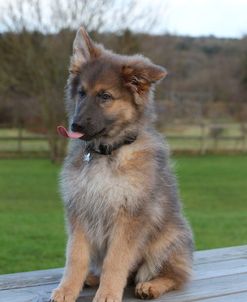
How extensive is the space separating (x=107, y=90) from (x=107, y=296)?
121cm

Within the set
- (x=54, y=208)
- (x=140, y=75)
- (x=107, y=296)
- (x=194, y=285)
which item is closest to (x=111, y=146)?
(x=140, y=75)

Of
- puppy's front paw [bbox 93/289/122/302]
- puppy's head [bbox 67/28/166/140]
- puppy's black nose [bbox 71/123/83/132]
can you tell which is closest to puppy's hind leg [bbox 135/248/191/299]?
puppy's front paw [bbox 93/289/122/302]

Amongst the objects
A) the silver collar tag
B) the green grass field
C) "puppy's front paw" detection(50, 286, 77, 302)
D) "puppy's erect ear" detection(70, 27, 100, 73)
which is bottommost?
the green grass field

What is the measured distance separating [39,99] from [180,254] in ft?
79.1

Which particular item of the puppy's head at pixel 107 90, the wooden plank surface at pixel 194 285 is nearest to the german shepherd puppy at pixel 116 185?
the puppy's head at pixel 107 90

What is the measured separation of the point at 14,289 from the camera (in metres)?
3.58

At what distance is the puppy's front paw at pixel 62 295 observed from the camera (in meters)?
3.31

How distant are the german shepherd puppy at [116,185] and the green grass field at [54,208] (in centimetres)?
58

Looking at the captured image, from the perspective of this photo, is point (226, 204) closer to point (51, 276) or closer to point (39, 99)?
point (51, 276)

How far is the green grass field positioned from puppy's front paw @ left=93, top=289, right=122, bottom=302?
113cm

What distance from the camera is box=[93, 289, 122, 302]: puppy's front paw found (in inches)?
130

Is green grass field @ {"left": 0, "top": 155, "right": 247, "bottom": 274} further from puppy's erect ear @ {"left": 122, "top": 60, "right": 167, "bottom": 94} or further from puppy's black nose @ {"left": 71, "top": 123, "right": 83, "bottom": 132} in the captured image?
puppy's black nose @ {"left": 71, "top": 123, "right": 83, "bottom": 132}

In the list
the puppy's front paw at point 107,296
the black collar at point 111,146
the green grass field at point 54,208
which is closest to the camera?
the puppy's front paw at point 107,296

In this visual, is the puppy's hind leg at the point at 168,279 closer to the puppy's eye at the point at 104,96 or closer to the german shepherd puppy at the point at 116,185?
the german shepherd puppy at the point at 116,185
